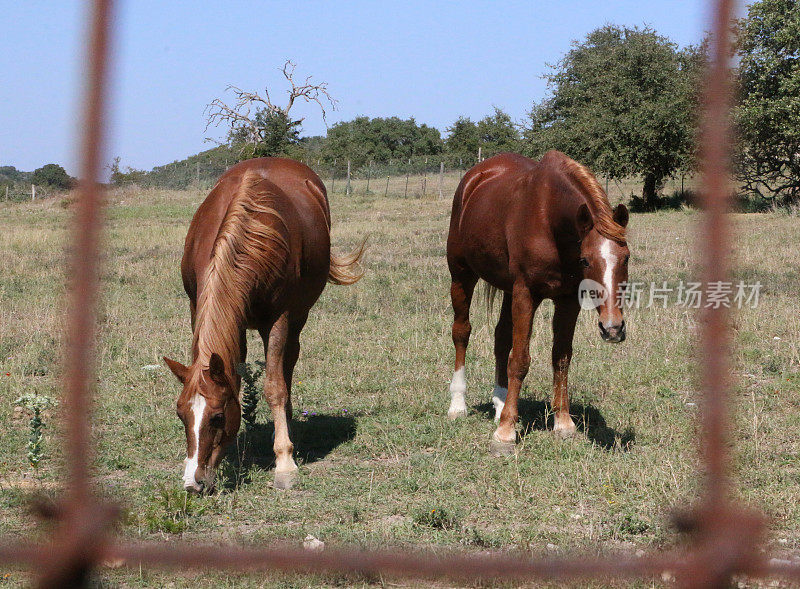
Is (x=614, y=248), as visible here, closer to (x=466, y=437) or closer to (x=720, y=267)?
A: (x=466, y=437)

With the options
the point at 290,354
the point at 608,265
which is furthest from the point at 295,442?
the point at 608,265

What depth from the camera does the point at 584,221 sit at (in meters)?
5.01

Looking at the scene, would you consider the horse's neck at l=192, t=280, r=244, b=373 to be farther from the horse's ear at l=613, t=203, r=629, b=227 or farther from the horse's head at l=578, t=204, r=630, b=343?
the horse's ear at l=613, t=203, r=629, b=227

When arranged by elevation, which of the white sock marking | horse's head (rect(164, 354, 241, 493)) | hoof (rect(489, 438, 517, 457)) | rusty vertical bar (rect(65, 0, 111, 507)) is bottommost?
hoof (rect(489, 438, 517, 457))

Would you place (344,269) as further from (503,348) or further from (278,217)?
(278,217)

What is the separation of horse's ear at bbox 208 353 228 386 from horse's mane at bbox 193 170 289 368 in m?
0.11

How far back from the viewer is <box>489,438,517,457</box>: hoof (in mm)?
5398

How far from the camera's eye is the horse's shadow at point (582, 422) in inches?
217

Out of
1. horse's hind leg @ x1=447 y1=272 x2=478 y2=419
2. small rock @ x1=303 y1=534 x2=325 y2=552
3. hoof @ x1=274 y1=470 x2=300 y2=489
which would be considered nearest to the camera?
small rock @ x1=303 y1=534 x2=325 y2=552

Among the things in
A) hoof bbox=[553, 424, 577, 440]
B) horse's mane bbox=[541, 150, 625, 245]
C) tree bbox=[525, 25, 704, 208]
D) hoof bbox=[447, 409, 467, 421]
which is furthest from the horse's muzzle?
tree bbox=[525, 25, 704, 208]

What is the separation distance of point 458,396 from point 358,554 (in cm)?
525

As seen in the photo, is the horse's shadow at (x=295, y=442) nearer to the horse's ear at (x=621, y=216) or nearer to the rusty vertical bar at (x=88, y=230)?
the horse's ear at (x=621, y=216)

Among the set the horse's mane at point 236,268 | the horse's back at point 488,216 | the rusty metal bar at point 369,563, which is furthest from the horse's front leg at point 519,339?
the rusty metal bar at point 369,563

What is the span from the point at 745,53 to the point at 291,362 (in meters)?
22.5
